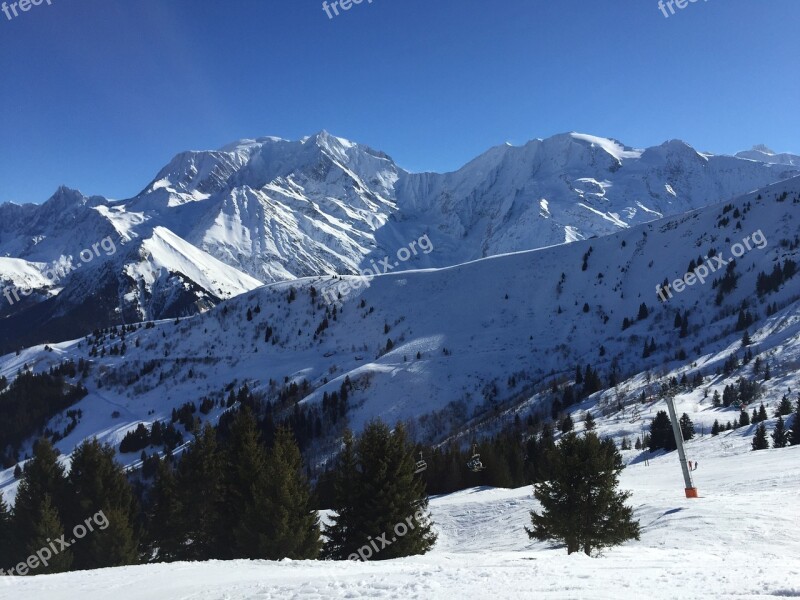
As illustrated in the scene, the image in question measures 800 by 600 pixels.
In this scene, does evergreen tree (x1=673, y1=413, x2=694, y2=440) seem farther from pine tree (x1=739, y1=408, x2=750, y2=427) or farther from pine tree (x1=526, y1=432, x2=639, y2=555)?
pine tree (x1=526, y1=432, x2=639, y2=555)

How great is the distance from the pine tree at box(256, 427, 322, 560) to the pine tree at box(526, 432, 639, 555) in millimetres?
11699

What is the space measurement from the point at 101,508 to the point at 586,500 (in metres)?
30.0

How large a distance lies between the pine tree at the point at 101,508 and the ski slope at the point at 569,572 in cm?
1326

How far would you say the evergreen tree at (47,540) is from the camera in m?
33.4

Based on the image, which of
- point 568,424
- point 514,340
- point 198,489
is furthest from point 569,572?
point 514,340

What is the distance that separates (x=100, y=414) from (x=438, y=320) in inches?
3953

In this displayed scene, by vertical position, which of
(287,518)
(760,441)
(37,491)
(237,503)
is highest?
(37,491)

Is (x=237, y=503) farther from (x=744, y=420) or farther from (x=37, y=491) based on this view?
(x=744, y=420)

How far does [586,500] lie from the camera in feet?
83.1

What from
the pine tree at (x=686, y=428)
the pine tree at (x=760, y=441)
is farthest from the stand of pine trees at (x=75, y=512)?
the pine tree at (x=686, y=428)

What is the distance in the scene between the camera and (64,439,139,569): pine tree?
3412 centimetres

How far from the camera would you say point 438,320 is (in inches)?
6831

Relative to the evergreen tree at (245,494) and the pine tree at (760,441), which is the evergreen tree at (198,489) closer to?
the evergreen tree at (245,494)

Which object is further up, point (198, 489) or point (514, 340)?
point (514, 340)
